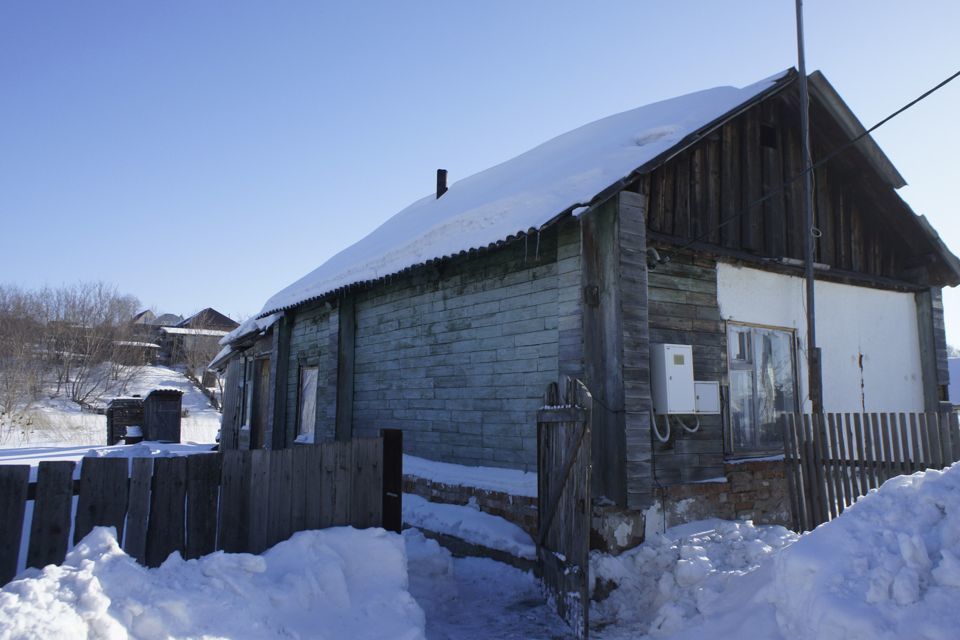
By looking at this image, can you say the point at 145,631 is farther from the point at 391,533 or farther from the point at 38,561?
the point at 391,533

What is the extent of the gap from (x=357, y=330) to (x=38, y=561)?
7521 millimetres

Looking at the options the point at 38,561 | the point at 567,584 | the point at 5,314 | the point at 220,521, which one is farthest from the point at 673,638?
the point at 5,314

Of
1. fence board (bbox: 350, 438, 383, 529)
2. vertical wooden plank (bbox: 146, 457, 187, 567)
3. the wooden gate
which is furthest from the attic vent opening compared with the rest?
vertical wooden plank (bbox: 146, 457, 187, 567)

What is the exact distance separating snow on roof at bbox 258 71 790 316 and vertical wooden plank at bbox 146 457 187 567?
3935mm

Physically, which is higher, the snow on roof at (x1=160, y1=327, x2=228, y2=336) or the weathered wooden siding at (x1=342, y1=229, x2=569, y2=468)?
the snow on roof at (x1=160, y1=327, x2=228, y2=336)

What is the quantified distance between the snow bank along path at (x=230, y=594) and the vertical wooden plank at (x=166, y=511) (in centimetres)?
68

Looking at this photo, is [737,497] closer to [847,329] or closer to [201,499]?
[847,329]

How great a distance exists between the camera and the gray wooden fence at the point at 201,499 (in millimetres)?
4234

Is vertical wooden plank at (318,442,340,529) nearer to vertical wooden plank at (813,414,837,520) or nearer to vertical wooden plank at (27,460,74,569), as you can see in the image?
vertical wooden plank at (27,460,74,569)

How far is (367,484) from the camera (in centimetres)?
527

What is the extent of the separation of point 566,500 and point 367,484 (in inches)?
71.1

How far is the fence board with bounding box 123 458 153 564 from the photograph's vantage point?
445 cm

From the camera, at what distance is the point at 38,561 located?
420cm

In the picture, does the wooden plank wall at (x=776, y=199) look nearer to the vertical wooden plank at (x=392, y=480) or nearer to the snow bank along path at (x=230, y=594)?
the vertical wooden plank at (x=392, y=480)
